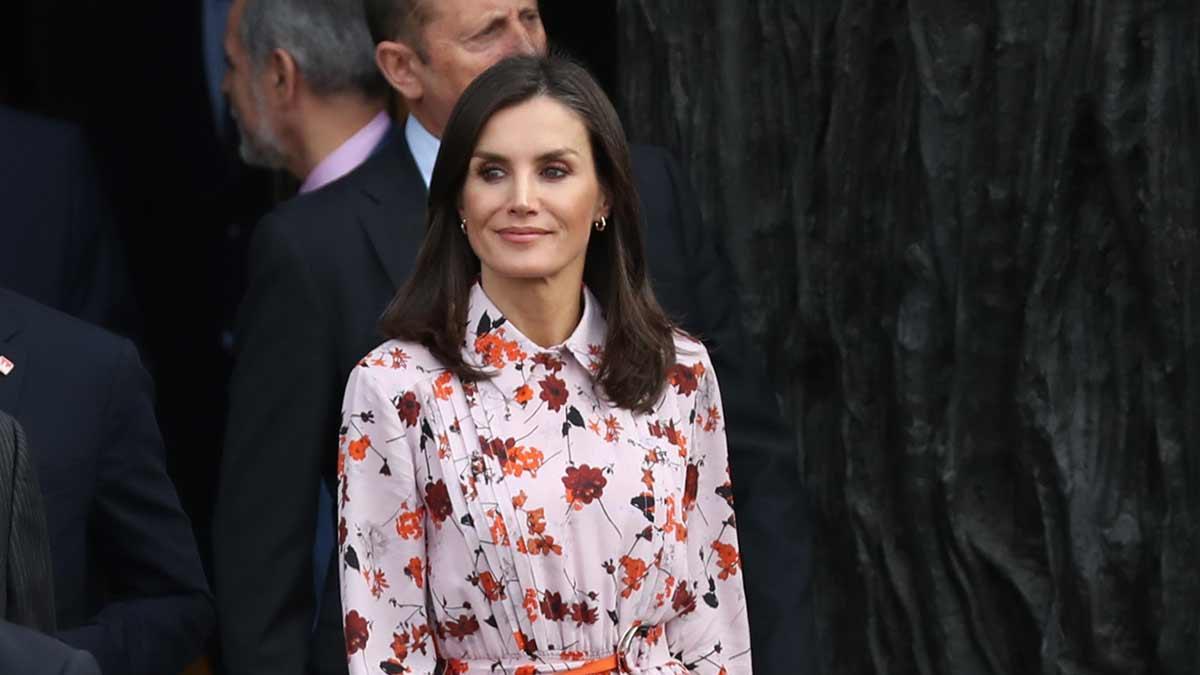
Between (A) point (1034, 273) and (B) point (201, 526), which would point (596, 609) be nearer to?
(A) point (1034, 273)

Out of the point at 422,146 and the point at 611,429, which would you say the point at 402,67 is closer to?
the point at 422,146

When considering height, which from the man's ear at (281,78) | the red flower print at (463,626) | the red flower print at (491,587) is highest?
the man's ear at (281,78)

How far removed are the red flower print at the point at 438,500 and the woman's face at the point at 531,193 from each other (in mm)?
295

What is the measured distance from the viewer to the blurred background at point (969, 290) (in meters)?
4.32

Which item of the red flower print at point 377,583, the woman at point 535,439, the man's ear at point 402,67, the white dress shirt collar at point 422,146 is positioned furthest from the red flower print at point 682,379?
the man's ear at point 402,67

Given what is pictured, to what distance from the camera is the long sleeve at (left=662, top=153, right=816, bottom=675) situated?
13.0 ft

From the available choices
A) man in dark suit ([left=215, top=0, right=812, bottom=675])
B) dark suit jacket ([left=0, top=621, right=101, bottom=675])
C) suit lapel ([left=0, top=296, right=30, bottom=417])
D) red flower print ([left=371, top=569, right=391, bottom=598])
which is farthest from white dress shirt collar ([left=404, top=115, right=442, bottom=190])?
dark suit jacket ([left=0, top=621, right=101, bottom=675])

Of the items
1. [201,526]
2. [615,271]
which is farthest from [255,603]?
[201,526]

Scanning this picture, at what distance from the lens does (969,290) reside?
4574mm

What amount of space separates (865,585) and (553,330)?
1358mm

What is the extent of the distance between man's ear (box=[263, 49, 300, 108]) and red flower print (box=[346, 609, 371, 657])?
185cm

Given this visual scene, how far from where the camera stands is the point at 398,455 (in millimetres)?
3525

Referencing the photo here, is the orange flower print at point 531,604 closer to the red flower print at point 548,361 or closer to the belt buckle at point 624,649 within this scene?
the belt buckle at point 624,649

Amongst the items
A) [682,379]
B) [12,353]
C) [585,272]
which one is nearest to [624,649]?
[682,379]
